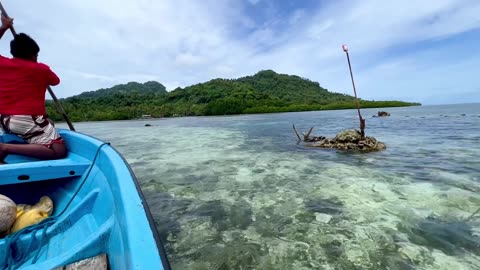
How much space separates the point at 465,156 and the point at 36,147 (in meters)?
11.9

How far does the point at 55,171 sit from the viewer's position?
322 cm

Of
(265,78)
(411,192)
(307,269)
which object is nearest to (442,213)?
(411,192)

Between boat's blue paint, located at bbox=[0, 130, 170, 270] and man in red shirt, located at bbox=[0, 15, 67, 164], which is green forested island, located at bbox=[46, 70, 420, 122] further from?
boat's blue paint, located at bbox=[0, 130, 170, 270]

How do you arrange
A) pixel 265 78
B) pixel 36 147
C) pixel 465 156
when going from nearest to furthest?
pixel 36 147
pixel 465 156
pixel 265 78

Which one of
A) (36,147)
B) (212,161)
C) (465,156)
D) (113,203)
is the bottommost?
(465,156)

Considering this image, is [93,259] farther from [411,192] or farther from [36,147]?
[411,192]

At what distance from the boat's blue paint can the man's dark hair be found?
4.43ft

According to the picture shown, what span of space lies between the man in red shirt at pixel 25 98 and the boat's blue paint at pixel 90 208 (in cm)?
23

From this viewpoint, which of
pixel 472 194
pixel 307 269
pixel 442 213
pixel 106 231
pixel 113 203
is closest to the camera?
pixel 106 231

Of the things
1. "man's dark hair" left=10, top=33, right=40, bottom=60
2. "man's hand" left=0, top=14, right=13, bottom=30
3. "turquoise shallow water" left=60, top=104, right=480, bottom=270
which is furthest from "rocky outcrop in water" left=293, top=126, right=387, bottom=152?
"man's hand" left=0, top=14, right=13, bottom=30

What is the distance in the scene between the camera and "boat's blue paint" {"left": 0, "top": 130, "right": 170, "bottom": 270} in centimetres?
154

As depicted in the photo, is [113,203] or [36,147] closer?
[113,203]

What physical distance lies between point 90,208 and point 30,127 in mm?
1717

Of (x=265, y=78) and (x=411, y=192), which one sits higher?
(x=265, y=78)
